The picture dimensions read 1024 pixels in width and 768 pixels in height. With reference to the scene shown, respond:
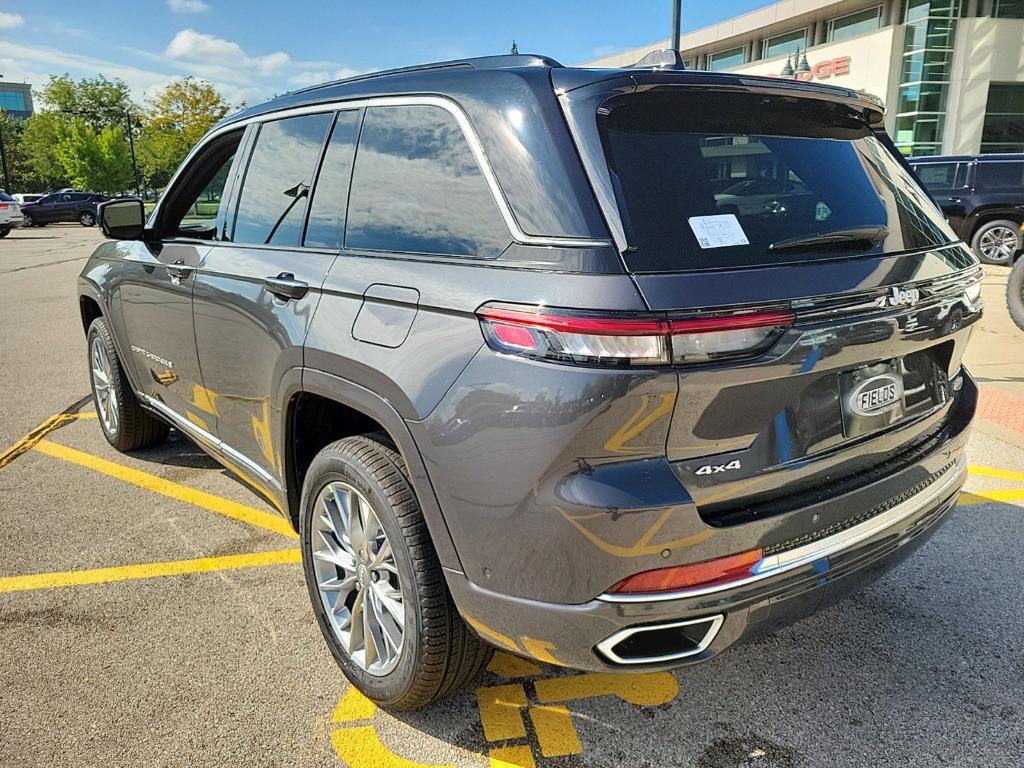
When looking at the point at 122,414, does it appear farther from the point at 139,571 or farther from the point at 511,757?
the point at 511,757

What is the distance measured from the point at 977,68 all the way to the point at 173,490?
30.4 m

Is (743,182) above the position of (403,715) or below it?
above

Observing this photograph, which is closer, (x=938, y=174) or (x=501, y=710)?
(x=501, y=710)

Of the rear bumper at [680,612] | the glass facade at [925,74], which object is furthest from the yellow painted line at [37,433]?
the glass facade at [925,74]

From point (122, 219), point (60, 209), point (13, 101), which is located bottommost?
point (60, 209)

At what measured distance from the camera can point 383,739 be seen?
7.77 ft

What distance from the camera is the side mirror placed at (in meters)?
3.85

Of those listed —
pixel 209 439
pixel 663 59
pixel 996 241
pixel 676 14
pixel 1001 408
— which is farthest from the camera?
pixel 996 241

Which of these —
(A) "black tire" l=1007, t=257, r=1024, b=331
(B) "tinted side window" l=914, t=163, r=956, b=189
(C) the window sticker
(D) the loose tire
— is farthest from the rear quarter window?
(C) the window sticker

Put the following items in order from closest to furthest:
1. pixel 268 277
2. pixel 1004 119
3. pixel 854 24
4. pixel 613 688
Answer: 1. pixel 613 688
2. pixel 268 277
3. pixel 1004 119
4. pixel 854 24

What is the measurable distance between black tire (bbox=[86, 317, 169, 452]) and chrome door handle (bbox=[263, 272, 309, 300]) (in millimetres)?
2107

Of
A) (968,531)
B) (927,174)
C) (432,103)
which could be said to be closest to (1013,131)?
(927,174)

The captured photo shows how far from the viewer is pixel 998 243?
13602 millimetres

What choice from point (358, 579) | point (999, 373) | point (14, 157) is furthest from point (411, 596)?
point (14, 157)
